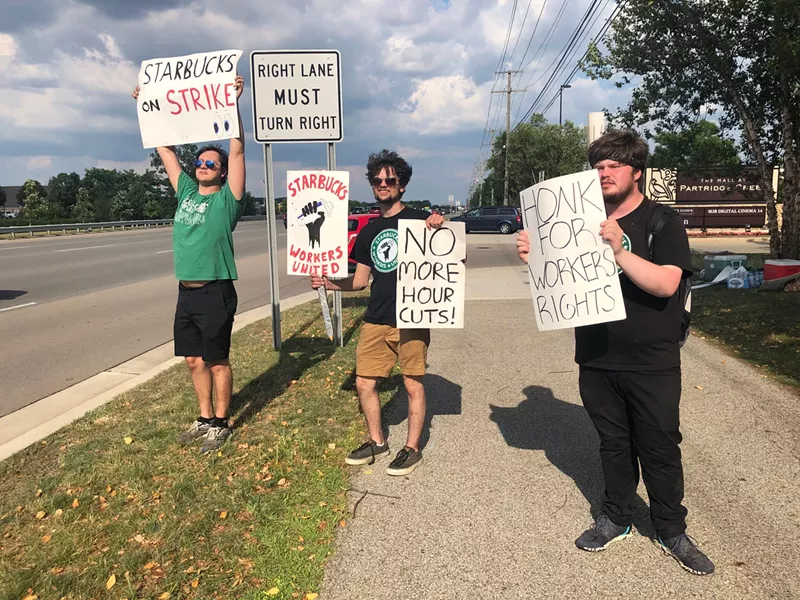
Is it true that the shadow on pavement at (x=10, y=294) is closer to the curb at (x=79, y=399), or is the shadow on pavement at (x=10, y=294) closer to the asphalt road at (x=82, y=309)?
the asphalt road at (x=82, y=309)

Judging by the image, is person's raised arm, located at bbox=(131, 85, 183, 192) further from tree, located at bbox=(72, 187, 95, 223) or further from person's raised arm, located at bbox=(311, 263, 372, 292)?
tree, located at bbox=(72, 187, 95, 223)

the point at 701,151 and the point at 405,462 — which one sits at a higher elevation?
the point at 701,151

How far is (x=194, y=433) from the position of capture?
4230mm

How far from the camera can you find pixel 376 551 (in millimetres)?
2891

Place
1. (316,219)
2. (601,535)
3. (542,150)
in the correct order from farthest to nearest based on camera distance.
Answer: (542,150)
(316,219)
(601,535)

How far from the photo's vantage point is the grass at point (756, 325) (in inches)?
238

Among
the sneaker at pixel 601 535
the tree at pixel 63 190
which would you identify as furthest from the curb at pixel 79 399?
the tree at pixel 63 190

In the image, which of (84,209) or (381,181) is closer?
(381,181)

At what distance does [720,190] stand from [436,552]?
28026 mm

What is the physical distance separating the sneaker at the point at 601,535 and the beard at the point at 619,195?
1.57 meters

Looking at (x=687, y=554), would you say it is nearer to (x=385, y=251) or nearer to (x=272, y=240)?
(x=385, y=251)

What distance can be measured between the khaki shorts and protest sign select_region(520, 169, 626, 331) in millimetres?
899

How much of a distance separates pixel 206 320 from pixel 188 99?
62.3 inches

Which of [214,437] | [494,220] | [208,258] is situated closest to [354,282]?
[208,258]
